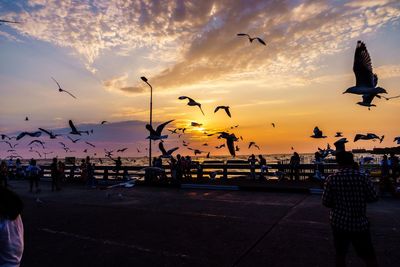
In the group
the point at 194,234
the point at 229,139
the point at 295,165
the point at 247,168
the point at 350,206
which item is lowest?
the point at 194,234

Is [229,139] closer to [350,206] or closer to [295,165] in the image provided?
[295,165]

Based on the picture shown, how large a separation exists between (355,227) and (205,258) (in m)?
2.74

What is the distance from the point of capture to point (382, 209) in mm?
10508

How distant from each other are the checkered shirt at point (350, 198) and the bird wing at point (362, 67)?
Answer: 4232mm

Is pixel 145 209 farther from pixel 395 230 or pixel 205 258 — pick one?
pixel 395 230

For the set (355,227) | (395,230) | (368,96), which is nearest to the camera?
(355,227)

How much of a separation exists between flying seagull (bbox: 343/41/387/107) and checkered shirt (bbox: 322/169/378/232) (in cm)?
424

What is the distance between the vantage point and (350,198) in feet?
13.7

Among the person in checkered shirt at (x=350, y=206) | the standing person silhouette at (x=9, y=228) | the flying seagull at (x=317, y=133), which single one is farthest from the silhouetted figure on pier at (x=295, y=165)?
the standing person silhouette at (x=9, y=228)

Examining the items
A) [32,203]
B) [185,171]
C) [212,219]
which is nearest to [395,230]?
[212,219]

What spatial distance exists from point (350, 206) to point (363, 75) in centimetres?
468

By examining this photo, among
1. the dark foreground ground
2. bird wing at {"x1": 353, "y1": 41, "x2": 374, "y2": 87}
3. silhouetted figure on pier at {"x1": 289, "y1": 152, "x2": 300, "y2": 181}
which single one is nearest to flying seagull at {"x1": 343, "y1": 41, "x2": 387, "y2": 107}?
bird wing at {"x1": 353, "y1": 41, "x2": 374, "y2": 87}

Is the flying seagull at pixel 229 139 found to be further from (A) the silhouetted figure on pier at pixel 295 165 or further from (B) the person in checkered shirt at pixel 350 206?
(B) the person in checkered shirt at pixel 350 206

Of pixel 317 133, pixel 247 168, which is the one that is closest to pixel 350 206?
pixel 317 133
